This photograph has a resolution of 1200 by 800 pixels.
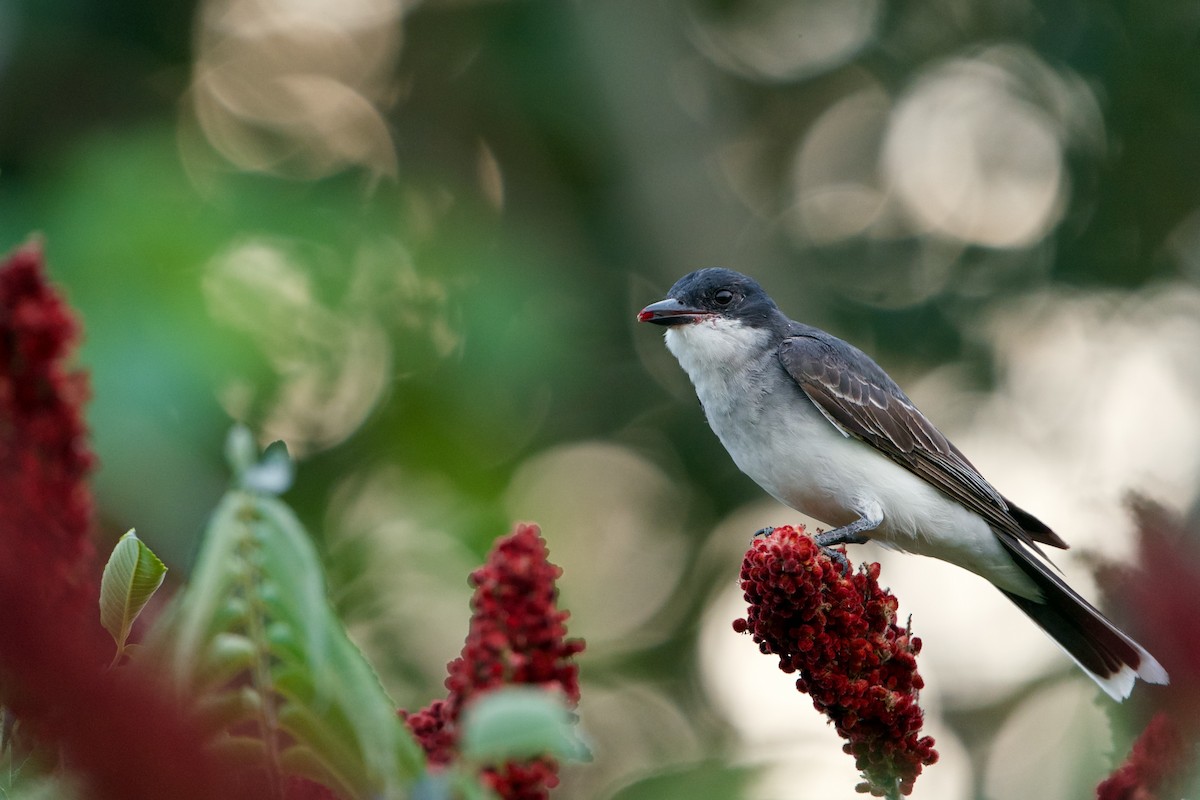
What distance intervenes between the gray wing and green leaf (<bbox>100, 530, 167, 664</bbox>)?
4492 mm

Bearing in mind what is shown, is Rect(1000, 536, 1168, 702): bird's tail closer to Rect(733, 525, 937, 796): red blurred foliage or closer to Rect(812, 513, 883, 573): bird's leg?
Rect(812, 513, 883, 573): bird's leg

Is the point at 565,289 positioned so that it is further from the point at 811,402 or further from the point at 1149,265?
the point at 1149,265

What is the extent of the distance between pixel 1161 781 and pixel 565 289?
27.6ft

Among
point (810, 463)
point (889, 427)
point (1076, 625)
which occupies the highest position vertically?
point (889, 427)

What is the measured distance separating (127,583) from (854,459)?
14.6 ft

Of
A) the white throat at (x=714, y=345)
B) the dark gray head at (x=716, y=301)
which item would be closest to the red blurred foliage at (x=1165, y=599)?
the white throat at (x=714, y=345)

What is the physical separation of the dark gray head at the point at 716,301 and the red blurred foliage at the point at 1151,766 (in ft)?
13.3

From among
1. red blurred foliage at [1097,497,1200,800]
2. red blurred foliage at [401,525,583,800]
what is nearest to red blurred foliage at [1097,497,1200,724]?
red blurred foliage at [1097,497,1200,800]

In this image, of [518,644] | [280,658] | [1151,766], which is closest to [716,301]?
[1151,766]

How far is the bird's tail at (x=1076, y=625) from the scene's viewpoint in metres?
5.55

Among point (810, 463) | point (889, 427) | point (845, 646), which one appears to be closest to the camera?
point (845, 646)

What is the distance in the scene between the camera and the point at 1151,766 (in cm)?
236

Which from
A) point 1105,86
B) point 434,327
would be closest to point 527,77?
point 434,327

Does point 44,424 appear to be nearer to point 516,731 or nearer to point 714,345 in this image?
point 516,731
